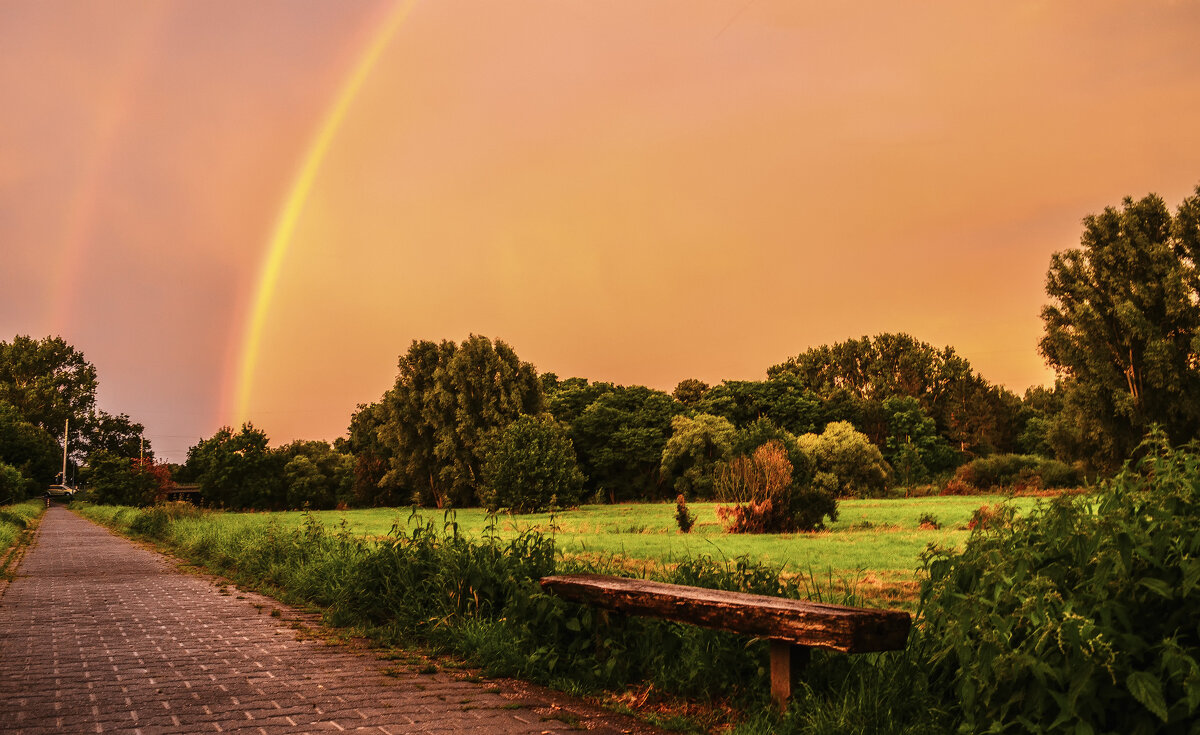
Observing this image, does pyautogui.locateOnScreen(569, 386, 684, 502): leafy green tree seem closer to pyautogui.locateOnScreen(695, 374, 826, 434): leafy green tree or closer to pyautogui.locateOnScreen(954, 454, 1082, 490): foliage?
pyautogui.locateOnScreen(695, 374, 826, 434): leafy green tree

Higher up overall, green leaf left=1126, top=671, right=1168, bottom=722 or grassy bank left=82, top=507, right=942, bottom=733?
green leaf left=1126, top=671, right=1168, bottom=722

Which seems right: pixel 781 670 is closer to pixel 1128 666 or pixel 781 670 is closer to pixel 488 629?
pixel 1128 666

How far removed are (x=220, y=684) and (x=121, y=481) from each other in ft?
149

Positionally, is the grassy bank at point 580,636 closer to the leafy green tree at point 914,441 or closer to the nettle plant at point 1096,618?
the nettle plant at point 1096,618

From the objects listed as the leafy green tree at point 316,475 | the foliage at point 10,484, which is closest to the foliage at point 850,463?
the leafy green tree at point 316,475

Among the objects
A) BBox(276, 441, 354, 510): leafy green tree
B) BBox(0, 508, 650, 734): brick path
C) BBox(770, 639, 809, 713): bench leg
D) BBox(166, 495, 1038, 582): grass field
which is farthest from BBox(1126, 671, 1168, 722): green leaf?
BBox(276, 441, 354, 510): leafy green tree

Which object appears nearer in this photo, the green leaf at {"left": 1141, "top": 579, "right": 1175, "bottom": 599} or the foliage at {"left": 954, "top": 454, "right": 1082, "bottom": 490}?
the green leaf at {"left": 1141, "top": 579, "right": 1175, "bottom": 599}

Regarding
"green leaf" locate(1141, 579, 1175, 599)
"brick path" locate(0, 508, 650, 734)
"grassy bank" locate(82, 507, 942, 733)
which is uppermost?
"green leaf" locate(1141, 579, 1175, 599)

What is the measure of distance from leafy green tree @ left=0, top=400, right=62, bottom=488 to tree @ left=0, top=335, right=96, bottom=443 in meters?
28.7

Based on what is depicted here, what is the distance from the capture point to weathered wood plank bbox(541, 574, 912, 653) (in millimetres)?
4316

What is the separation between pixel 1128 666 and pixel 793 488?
23636 millimetres

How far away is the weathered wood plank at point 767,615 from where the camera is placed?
4316 mm

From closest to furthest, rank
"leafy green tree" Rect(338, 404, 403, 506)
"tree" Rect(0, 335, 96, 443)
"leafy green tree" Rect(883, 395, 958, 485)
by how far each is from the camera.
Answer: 1. "leafy green tree" Rect(338, 404, 403, 506)
2. "leafy green tree" Rect(883, 395, 958, 485)
3. "tree" Rect(0, 335, 96, 443)

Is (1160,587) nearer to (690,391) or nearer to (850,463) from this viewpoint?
(850,463)
